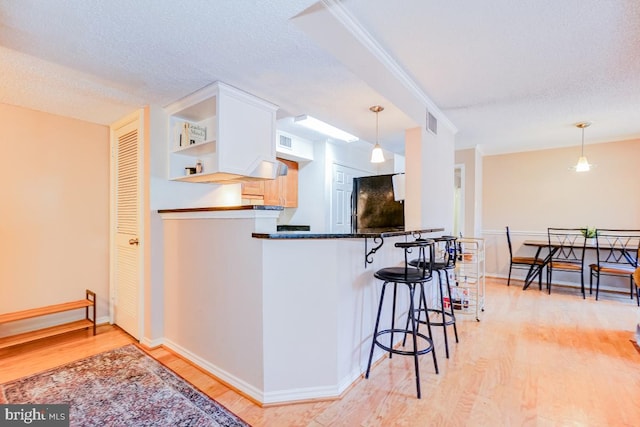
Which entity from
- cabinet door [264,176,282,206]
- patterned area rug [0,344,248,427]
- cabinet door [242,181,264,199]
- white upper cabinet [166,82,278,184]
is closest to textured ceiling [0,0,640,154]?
white upper cabinet [166,82,278,184]

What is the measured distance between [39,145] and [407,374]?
3753 mm

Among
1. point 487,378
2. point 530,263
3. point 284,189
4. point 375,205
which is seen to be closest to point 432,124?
point 375,205

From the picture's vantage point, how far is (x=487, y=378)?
2059mm

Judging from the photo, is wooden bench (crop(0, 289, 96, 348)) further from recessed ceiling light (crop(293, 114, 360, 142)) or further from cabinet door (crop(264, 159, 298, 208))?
recessed ceiling light (crop(293, 114, 360, 142))

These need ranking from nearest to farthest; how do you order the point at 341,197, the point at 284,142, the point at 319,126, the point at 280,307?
the point at 280,307, the point at 319,126, the point at 284,142, the point at 341,197

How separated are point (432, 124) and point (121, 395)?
347 cm

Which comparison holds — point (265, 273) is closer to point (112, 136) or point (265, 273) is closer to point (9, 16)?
point (9, 16)

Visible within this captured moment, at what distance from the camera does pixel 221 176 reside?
8.59 feet

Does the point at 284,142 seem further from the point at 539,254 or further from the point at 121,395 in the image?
the point at 539,254

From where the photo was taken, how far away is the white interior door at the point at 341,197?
4.55 m

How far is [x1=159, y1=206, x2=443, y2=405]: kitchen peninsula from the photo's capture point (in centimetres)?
179

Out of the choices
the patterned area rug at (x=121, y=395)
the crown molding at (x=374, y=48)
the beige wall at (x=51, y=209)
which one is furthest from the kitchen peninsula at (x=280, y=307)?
the beige wall at (x=51, y=209)

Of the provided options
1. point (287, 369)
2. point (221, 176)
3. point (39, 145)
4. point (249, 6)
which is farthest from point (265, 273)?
point (39, 145)

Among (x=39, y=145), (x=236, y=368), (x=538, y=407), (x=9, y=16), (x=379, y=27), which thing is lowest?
(x=538, y=407)
